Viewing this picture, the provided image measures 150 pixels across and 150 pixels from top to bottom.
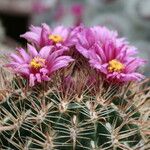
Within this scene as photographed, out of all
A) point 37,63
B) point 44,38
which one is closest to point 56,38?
point 44,38

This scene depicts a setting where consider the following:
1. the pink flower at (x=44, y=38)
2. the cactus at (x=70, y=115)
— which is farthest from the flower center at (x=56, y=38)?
the cactus at (x=70, y=115)

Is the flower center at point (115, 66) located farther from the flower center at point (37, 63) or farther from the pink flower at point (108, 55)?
the flower center at point (37, 63)

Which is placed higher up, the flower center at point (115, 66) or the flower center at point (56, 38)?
the flower center at point (56, 38)

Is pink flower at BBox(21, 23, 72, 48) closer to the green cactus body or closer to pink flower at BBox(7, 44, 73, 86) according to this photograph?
pink flower at BBox(7, 44, 73, 86)

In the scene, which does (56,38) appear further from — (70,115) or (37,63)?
(70,115)

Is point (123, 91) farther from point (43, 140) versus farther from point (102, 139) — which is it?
point (43, 140)

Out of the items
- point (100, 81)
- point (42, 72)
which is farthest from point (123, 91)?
point (42, 72)

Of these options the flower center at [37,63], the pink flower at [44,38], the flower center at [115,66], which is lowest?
the flower center at [37,63]
